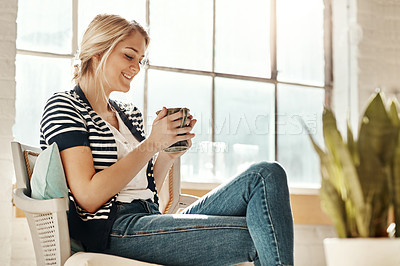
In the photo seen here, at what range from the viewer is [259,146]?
3.13m

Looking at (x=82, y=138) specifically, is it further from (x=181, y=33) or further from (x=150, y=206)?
(x=181, y=33)

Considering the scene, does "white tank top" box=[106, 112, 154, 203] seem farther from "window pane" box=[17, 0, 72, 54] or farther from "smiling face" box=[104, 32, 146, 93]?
"window pane" box=[17, 0, 72, 54]

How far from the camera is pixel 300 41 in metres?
3.42

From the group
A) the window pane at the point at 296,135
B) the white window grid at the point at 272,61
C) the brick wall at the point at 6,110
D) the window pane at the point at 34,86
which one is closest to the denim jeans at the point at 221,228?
the brick wall at the point at 6,110

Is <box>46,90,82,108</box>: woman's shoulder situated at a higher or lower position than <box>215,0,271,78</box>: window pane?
lower

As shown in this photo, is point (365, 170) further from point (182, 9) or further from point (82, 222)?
point (182, 9)

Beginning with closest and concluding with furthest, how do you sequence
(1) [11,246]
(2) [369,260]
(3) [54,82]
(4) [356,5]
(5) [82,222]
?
(2) [369,260] < (5) [82,222] < (1) [11,246] < (3) [54,82] < (4) [356,5]

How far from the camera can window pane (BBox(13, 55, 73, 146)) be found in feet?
7.74

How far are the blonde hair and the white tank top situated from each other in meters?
0.16

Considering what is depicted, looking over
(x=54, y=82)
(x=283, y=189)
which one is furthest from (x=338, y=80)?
(x=283, y=189)

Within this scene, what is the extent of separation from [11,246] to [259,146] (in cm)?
166

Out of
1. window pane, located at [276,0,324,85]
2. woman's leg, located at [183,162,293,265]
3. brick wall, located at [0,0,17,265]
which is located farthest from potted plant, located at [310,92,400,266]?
window pane, located at [276,0,324,85]

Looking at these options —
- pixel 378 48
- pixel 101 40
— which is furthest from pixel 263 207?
pixel 378 48

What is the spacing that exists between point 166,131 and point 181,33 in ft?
5.64
